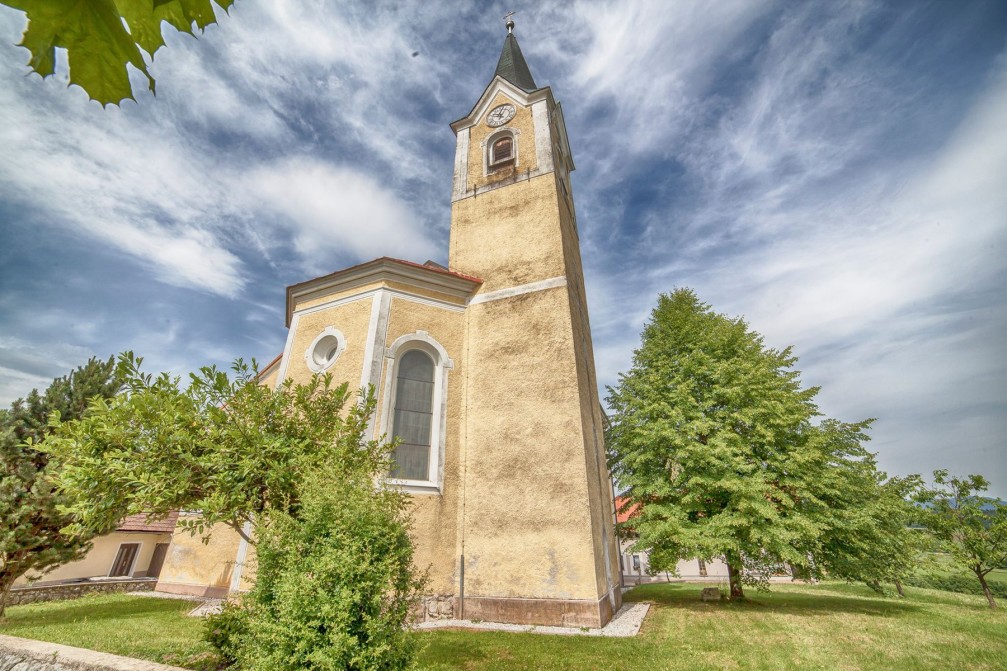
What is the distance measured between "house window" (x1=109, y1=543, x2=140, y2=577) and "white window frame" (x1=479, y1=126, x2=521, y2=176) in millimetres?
21784

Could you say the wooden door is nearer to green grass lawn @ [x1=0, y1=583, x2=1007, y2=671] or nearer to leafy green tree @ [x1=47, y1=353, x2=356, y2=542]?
green grass lawn @ [x1=0, y1=583, x2=1007, y2=671]

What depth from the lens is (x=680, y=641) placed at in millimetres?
7570

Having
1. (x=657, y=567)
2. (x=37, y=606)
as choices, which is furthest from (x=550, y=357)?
(x=37, y=606)

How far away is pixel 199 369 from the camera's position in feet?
20.1

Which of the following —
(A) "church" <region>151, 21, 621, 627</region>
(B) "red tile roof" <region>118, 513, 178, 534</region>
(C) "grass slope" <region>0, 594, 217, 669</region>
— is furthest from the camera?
(B) "red tile roof" <region>118, 513, 178, 534</region>

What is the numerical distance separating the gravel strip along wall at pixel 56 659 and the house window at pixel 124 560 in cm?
1765

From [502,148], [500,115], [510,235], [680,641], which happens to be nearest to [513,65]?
[500,115]

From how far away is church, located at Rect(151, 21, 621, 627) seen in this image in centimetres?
901

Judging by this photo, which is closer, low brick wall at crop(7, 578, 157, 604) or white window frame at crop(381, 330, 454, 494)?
white window frame at crop(381, 330, 454, 494)

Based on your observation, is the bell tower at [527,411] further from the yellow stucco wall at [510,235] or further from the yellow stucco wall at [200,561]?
the yellow stucco wall at [200,561]

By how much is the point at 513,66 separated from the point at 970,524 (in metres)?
23.6

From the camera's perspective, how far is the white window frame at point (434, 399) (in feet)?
31.7

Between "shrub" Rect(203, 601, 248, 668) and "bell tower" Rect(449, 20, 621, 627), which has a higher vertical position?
"bell tower" Rect(449, 20, 621, 627)

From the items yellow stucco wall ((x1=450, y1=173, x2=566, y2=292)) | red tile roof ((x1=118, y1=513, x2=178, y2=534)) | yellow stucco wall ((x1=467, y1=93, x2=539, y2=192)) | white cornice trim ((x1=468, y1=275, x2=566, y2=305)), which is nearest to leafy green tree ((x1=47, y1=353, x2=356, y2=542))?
white cornice trim ((x1=468, y1=275, x2=566, y2=305))
